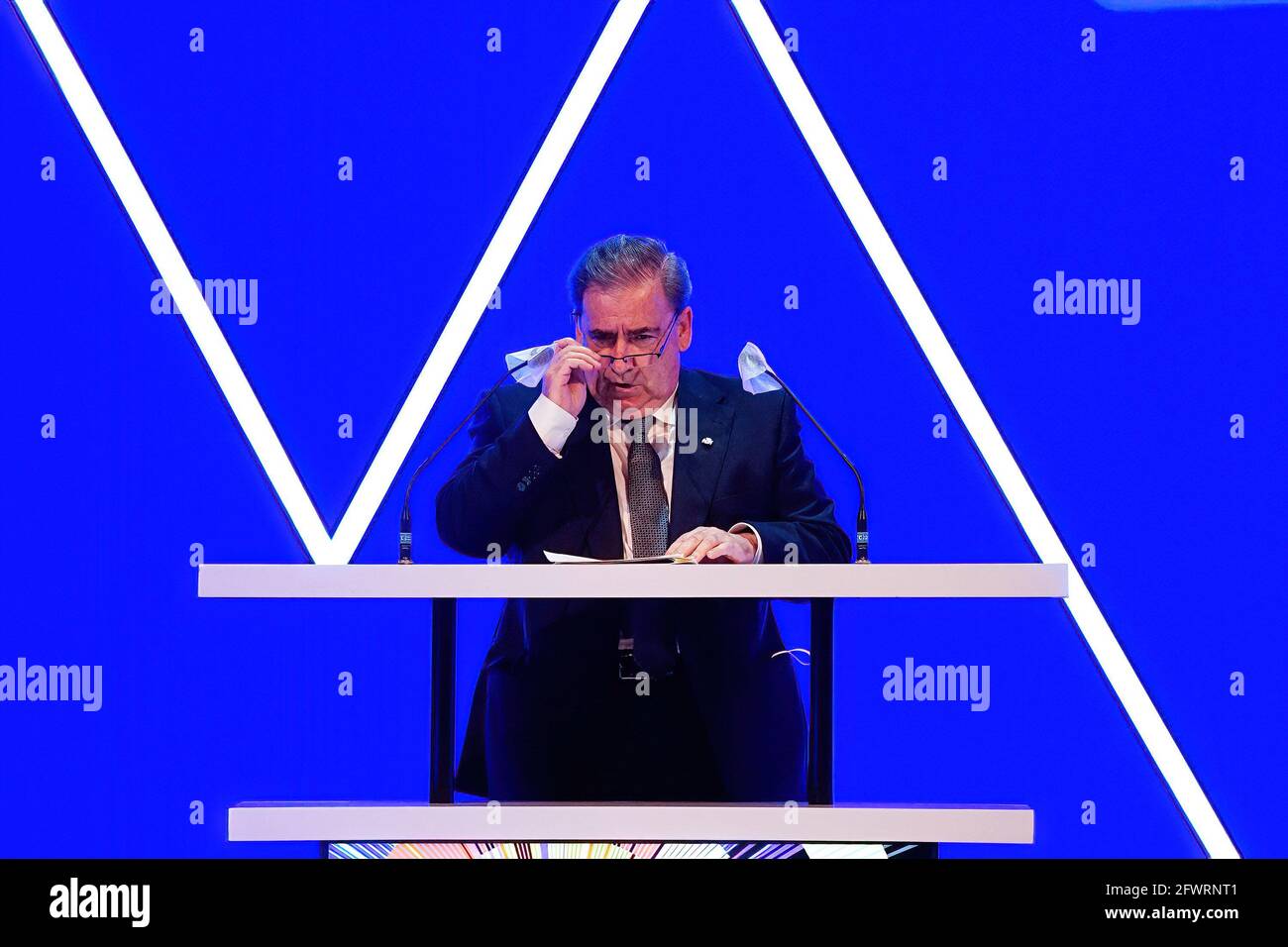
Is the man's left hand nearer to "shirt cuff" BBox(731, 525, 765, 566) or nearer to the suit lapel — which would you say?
"shirt cuff" BBox(731, 525, 765, 566)

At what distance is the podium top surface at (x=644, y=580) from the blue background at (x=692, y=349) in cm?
177

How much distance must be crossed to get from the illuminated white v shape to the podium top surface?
73.5 inches

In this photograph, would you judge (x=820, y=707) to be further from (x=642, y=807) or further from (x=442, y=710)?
(x=442, y=710)

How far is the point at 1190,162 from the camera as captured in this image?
13.8 feet

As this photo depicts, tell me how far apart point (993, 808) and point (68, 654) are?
2.91 metres

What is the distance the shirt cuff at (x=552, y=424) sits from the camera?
111 inches

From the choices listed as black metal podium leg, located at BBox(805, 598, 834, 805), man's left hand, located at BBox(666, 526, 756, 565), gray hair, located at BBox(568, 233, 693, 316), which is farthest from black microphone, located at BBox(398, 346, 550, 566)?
black metal podium leg, located at BBox(805, 598, 834, 805)

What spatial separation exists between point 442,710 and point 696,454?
32.5 inches

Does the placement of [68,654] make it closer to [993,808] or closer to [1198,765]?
[993,808]

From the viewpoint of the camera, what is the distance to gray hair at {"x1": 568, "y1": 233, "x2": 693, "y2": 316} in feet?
9.83

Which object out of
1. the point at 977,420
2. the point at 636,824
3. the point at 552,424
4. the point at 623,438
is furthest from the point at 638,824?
the point at 977,420

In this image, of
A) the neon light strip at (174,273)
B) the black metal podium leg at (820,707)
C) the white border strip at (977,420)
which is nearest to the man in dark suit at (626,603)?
the black metal podium leg at (820,707)

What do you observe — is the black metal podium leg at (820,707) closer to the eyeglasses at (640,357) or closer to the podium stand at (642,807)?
the podium stand at (642,807)
